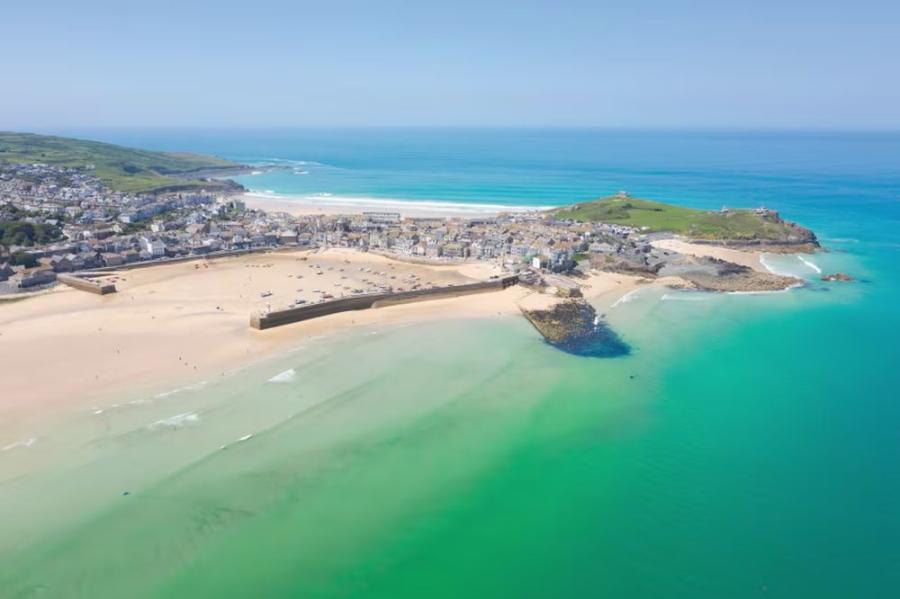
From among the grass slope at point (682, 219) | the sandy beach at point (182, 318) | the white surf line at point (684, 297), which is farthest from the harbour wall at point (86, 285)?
the grass slope at point (682, 219)

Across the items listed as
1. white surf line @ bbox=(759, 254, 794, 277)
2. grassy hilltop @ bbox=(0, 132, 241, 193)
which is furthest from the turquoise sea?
grassy hilltop @ bbox=(0, 132, 241, 193)

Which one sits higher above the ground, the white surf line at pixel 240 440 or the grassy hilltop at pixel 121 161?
the grassy hilltop at pixel 121 161

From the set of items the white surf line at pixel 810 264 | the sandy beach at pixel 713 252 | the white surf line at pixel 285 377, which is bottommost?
the white surf line at pixel 285 377

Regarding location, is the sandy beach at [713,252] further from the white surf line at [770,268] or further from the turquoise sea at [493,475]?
the turquoise sea at [493,475]

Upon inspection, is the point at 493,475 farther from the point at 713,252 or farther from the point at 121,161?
the point at 121,161

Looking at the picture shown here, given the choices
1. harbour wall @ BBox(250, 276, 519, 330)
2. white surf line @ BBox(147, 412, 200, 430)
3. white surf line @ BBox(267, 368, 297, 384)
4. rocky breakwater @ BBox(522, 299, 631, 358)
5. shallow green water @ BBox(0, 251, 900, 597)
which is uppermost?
harbour wall @ BBox(250, 276, 519, 330)

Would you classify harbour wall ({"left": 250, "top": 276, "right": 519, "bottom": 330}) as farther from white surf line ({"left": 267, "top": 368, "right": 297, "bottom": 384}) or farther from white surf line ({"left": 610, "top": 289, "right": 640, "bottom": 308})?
white surf line ({"left": 610, "top": 289, "right": 640, "bottom": 308})
